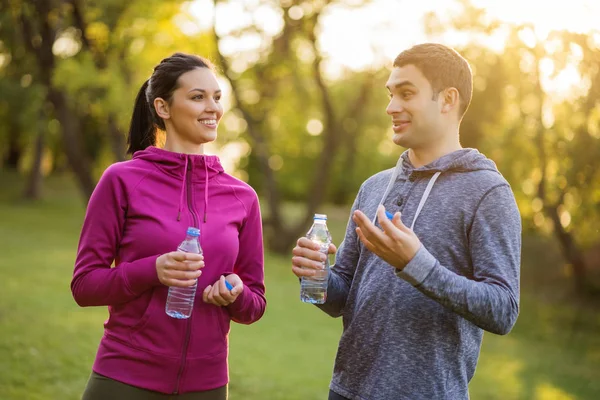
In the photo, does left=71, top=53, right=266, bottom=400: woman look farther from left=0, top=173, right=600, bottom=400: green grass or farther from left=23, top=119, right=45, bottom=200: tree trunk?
left=23, top=119, right=45, bottom=200: tree trunk

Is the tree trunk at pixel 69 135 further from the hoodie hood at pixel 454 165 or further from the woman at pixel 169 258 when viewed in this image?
the hoodie hood at pixel 454 165

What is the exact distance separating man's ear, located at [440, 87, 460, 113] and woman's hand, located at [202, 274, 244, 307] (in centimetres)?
121

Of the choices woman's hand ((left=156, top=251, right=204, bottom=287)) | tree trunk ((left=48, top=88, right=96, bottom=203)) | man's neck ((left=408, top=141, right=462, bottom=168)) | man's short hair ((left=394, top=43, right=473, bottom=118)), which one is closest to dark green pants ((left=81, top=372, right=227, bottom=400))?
woman's hand ((left=156, top=251, right=204, bottom=287))

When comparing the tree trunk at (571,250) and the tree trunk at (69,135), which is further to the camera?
the tree trunk at (571,250)

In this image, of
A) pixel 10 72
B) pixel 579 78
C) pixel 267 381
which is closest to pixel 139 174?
pixel 267 381

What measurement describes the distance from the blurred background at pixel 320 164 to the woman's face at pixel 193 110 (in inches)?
61.0

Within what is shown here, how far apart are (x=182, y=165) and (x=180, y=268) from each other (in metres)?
0.61

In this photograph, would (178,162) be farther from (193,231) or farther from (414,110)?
(414,110)

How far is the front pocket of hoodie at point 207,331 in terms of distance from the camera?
11.0 ft

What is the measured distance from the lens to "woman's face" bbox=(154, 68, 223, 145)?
3.59 m

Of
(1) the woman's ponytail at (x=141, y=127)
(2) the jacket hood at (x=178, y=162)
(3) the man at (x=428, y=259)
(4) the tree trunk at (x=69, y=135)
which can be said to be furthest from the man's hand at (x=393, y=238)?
(4) the tree trunk at (x=69, y=135)

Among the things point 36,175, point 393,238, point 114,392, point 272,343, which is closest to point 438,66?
point 393,238

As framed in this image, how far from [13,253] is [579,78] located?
598 inches

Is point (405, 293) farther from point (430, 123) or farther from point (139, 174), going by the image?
point (139, 174)
